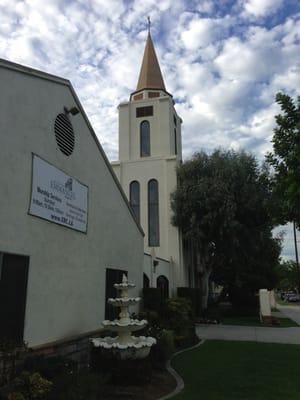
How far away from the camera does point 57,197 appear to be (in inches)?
336

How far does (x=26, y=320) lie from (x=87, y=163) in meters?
4.40

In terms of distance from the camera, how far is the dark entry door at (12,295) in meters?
6.69

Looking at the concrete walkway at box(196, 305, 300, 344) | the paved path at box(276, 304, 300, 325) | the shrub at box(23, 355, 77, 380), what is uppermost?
the shrub at box(23, 355, 77, 380)

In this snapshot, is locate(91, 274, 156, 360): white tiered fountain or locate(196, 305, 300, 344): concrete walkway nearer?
locate(91, 274, 156, 360): white tiered fountain

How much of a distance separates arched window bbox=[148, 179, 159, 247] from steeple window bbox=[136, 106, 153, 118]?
535 cm

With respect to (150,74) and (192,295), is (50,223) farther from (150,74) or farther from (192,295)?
(150,74)

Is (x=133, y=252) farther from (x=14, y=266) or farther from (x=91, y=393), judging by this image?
(x=91, y=393)

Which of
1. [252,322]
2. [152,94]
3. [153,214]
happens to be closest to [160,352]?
[252,322]

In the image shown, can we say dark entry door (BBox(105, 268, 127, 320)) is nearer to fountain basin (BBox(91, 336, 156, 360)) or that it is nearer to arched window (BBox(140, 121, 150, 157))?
fountain basin (BBox(91, 336, 156, 360))

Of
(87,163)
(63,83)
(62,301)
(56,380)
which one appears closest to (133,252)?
(87,163)

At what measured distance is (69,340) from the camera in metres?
8.31

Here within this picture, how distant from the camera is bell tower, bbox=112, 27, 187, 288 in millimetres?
25641

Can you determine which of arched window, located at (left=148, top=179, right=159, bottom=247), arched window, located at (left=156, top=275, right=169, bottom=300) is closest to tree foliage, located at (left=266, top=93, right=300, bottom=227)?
arched window, located at (left=156, top=275, right=169, bottom=300)

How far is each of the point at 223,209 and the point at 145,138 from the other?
8.52 meters
